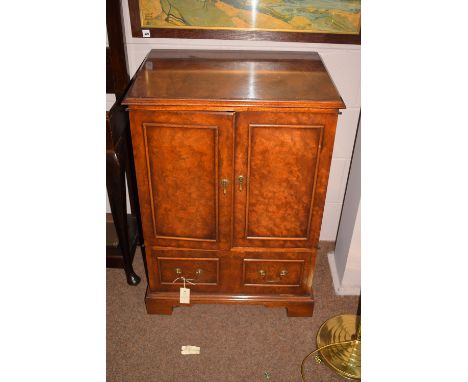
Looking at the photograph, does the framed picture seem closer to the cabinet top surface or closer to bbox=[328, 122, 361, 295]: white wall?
the cabinet top surface

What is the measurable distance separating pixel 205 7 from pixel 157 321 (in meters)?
1.69

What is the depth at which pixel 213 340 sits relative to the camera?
216 centimetres

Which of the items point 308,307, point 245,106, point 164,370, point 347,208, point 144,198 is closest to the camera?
point 245,106

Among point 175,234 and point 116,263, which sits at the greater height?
point 175,234

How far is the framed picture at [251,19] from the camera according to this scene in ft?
6.24

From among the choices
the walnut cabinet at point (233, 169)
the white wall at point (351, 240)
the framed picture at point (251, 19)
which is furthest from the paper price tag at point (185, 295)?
the framed picture at point (251, 19)

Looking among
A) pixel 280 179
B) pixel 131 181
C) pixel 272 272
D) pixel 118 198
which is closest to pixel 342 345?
pixel 272 272

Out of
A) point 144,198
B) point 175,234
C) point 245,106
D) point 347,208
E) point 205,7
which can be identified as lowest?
point 347,208

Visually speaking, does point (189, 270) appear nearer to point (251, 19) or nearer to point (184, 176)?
point (184, 176)

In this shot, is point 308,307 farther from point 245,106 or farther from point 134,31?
point 134,31

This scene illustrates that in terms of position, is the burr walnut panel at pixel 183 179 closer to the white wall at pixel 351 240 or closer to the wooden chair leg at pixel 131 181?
the wooden chair leg at pixel 131 181

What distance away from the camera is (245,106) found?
61.2 inches

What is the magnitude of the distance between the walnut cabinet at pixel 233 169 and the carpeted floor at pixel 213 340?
0.14 m
